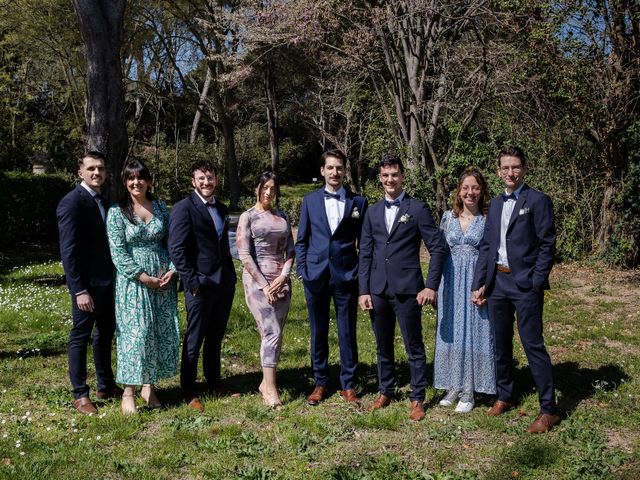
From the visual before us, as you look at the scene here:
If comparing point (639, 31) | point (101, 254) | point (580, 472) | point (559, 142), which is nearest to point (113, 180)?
point (101, 254)

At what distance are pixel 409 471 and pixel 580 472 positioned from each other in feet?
3.46

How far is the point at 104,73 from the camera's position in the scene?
930 centimetres

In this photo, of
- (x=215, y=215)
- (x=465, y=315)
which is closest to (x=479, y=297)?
(x=465, y=315)

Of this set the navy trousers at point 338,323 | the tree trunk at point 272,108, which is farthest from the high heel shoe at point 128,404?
the tree trunk at point 272,108

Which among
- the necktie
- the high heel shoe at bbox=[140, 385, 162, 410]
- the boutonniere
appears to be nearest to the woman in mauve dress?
the necktie

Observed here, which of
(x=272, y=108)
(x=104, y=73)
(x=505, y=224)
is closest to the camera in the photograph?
(x=505, y=224)

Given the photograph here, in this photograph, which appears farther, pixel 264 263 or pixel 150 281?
pixel 264 263

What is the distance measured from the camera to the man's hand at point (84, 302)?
4.89 metres

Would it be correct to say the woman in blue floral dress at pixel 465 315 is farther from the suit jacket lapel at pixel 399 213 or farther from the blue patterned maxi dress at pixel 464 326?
the suit jacket lapel at pixel 399 213

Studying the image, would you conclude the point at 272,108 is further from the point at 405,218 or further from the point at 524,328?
the point at 524,328

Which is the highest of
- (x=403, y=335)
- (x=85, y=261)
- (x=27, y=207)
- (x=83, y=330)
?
(x=27, y=207)

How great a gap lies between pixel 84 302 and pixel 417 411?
2.72 metres

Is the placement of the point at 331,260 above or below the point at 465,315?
above

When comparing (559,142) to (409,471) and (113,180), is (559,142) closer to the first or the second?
(113,180)
